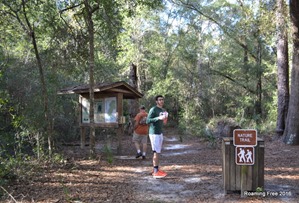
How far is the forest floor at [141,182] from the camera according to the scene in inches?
212

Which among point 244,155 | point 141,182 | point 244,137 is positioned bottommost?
point 141,182

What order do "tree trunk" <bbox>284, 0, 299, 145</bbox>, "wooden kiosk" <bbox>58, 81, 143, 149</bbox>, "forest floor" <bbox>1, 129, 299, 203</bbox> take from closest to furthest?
"forest floor" <bbox>1, 129, 299, 203</bbox>
"wooden kiosk" <bbox>58, 81, 143, 149</bbox>
"tree trunk" <bbox>284, 0, 299, 145</bbox>

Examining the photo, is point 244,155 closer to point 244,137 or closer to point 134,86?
point 244,137

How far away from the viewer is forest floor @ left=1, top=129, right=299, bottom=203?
539cm

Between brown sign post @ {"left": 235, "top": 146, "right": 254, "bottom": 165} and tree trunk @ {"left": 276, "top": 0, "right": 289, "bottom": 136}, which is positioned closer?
brown sign post @ {"left": 235, "top": 146, "right": 254, "bottom": 165}

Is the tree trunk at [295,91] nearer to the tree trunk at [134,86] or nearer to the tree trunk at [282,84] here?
the tree trunk at [282,84]

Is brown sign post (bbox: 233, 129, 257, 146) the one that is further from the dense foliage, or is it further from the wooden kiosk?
the dense foliage

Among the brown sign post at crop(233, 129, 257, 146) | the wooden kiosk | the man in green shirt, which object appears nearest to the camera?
the brown sign post at crop(233, 129, 257, 146)

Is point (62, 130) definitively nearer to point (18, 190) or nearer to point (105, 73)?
point (105, 73)

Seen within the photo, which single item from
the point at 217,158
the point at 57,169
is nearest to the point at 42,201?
the point at 57,169

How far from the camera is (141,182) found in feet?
21.9

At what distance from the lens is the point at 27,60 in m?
14.2

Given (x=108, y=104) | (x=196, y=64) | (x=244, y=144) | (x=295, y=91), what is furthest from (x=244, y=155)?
(x=196, y=64)

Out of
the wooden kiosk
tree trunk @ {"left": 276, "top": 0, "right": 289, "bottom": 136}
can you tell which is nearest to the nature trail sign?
the wooden kiosk
